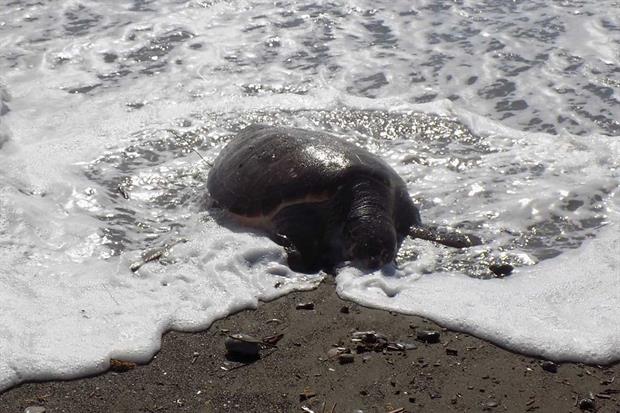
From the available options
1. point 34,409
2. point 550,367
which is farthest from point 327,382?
point 34,409

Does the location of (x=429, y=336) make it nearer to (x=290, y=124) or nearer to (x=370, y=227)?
(x=370, y=227)

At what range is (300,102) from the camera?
8.30 metres

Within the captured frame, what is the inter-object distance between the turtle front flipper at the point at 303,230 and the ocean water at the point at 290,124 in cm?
15

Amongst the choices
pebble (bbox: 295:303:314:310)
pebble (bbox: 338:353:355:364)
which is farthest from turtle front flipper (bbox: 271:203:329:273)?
pebble (bbox: 338:353:355:364)

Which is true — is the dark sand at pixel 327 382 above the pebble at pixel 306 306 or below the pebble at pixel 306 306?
above

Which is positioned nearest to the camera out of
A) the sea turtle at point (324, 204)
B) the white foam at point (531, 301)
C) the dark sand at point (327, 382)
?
the dark sand at point (327, 382)

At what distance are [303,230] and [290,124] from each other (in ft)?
8.08

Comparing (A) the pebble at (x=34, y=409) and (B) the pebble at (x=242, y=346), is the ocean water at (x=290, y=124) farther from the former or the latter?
(B) the pebble at (x=242, y=346)

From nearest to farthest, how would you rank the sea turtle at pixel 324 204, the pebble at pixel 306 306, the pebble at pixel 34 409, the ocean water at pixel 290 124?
1. the pebble at pixel 34 409
2. the ocean water at pixel 290 124
3. the pebble at pixel 306 306
4. the sea turtle at pixel 324 204

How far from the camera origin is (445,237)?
5.58 m

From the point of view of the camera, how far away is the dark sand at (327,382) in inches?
150

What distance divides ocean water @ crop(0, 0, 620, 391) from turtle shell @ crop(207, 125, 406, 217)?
264 millimetres

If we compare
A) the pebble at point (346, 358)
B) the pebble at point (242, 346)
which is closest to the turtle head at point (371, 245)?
the pebble at point (346, 358)

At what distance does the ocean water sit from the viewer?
4.63m
